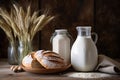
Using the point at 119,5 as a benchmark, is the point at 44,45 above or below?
below

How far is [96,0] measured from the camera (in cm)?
158

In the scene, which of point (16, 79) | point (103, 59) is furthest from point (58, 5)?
point (16, 79)

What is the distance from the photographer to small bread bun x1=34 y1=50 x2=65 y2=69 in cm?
113

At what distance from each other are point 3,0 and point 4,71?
1.80ft

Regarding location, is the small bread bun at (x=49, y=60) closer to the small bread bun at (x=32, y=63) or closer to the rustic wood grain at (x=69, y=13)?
the small bread bun at (x=32, y=63)

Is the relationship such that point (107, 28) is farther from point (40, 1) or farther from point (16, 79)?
point (16, 79)

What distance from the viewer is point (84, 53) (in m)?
1.16

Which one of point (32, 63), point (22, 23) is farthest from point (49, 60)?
point (22, 23)

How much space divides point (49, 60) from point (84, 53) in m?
0.17

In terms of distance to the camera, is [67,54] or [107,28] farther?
[107,28]

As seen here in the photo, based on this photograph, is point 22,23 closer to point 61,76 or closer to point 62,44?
point 62,44

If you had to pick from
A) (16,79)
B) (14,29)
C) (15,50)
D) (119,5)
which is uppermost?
(119,5)

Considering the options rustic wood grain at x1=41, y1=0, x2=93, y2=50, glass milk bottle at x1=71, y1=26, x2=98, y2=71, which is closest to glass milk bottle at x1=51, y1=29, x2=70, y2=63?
glass milk bottle at x1=71, y1=26, x2=98, y2=71

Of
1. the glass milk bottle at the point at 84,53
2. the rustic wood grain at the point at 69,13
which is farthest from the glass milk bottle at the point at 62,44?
the rustic wood grain at the point at 69,13
